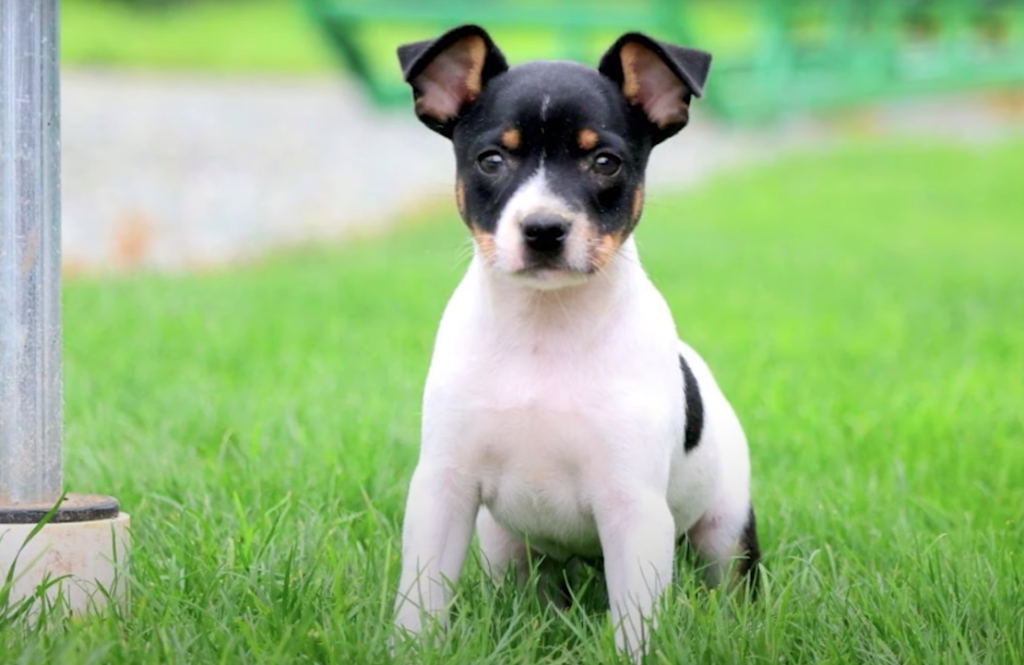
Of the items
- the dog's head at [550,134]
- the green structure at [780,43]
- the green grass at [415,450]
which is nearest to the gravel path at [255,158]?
the green structure at [780,43]

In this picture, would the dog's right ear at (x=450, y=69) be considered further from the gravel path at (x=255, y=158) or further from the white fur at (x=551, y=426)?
the gravel path at (x=255, y=158)

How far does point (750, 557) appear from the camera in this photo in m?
3.55

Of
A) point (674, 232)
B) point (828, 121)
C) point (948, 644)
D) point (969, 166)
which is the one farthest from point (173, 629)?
point (828, 121)

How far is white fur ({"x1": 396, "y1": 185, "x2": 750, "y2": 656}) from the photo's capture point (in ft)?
9.93

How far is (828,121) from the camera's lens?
20281 millimetres

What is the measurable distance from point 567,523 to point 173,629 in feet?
2.76

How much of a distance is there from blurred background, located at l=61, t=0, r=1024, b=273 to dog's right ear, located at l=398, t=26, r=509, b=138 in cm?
655

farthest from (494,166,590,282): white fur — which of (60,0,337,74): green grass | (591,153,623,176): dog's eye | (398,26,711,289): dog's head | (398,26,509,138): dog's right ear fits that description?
(60,0,337,74): green grass

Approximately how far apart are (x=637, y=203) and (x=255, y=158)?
12411 millimetres

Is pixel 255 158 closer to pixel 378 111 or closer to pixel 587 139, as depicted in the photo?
Result: pixel 378 111

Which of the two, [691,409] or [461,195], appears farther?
[691,409]

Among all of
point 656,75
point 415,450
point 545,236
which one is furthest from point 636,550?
point 415,450

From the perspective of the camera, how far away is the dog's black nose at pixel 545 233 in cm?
293

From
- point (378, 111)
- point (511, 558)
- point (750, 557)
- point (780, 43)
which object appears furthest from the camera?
point (378, 111)
